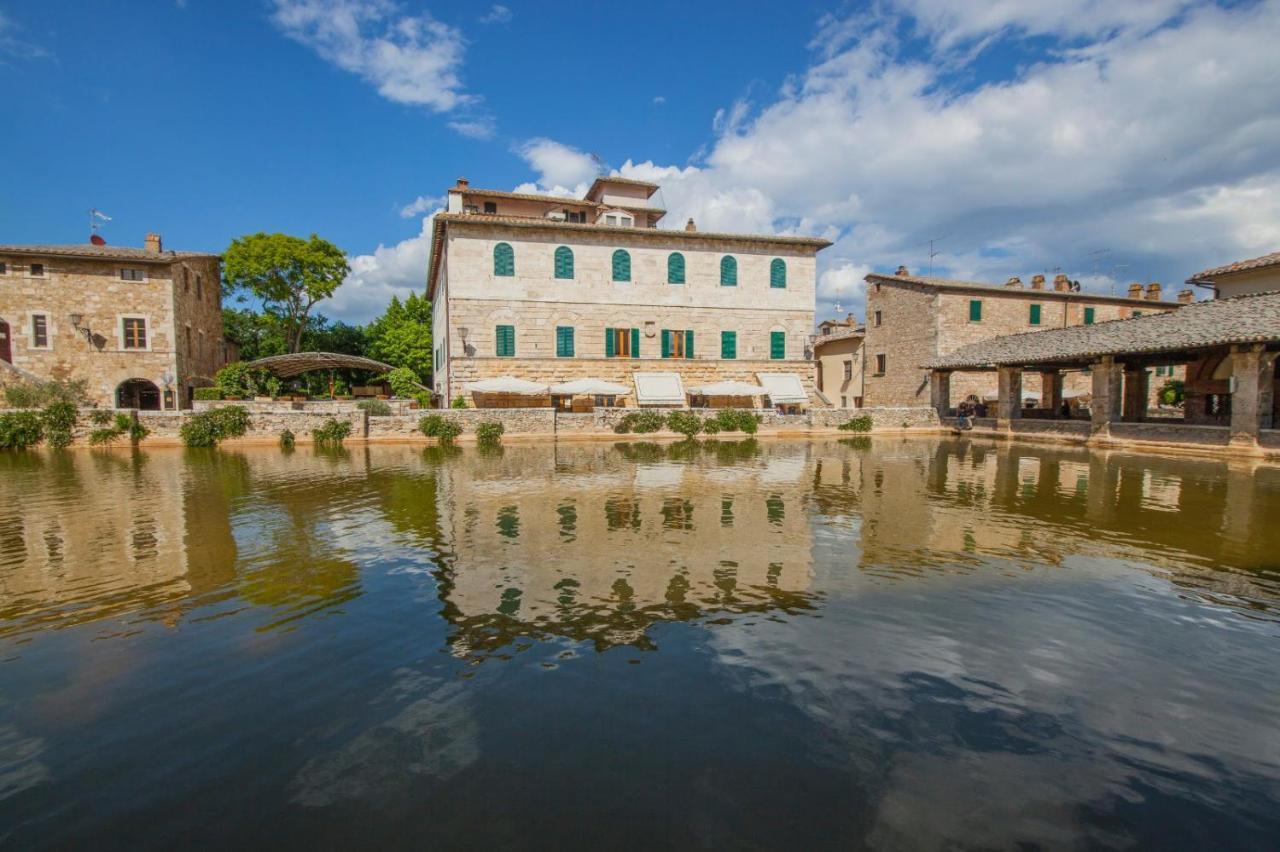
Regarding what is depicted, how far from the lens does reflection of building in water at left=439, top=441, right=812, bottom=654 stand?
5492 millimetres

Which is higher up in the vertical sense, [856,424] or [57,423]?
[57,423]

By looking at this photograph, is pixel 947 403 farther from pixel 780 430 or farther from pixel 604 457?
pixel 604 457

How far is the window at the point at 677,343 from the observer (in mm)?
Result: 28062

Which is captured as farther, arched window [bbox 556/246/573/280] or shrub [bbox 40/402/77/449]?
arched window [bbox 556/246/573/280]

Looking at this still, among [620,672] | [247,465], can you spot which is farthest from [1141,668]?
[247,465]

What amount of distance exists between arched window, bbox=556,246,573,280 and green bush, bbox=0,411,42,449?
19048 mm

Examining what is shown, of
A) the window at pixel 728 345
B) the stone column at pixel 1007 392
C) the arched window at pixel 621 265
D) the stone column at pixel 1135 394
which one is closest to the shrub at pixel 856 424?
the stone column at pixel 1007 392

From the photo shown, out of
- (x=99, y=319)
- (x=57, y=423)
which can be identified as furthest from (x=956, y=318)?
(x=99, y=319)

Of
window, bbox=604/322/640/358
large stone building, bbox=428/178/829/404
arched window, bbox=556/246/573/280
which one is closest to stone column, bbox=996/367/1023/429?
large stone building, bbox=428/178/829/404

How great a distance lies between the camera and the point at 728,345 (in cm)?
2875

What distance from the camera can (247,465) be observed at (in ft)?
51.9

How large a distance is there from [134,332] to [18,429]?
308 inches

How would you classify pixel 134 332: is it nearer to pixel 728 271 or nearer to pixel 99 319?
pixel 99 319

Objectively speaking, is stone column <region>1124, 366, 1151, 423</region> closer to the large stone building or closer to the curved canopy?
the large stone building
